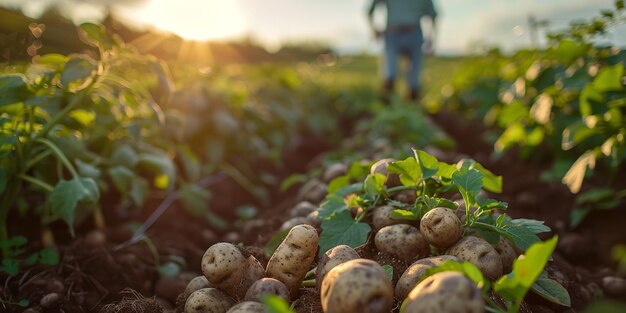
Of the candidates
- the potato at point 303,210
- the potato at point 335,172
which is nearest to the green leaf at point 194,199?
the potato at point 335,172

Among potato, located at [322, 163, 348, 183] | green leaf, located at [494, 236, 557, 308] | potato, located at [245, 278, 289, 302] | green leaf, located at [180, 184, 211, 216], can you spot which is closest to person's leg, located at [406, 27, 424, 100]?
potato, located at [322, 163, 348, 183]

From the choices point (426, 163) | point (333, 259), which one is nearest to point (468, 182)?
point (426, 163)

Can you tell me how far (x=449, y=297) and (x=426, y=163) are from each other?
839mm

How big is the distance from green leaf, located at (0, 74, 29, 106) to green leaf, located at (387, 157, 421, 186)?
1.59 m

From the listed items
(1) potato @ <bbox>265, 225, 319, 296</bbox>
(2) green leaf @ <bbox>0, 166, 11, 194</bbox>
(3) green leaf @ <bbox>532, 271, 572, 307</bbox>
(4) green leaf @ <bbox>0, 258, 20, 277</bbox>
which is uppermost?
(2) green leaf @ <bbox>0, 166, 11, 194</bbox>

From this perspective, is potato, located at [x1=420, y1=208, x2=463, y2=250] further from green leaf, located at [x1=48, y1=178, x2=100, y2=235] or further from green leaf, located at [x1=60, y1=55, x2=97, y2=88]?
green leaf, located at [x1=60, y1=55, x2=97, y2=88]

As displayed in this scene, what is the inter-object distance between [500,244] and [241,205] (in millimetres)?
2493

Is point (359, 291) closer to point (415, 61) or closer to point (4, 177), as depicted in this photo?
point (4, 177)

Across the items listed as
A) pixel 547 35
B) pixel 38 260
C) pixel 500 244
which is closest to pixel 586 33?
pixel 547 35

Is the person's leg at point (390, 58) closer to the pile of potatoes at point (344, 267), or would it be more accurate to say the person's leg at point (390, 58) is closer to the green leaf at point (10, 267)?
the pile of potatoes at point (344, 267)

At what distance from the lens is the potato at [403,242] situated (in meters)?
1.78

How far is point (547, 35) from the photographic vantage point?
3.15m

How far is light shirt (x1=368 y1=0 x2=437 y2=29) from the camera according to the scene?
777cm

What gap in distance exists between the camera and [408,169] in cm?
196
